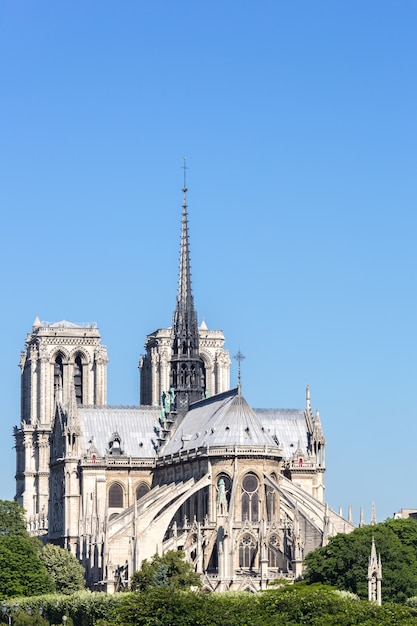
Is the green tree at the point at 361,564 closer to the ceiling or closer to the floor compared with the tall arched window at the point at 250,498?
closer to the floor

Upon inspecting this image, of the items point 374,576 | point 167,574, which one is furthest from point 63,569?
point 374,576

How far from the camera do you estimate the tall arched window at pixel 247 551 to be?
177375 millimetres

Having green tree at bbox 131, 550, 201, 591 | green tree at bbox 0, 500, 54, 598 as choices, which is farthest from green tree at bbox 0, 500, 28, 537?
green tree at bbox 131, 550, 201, 591

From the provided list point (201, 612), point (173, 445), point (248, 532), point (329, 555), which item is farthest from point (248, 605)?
point (173, 445)

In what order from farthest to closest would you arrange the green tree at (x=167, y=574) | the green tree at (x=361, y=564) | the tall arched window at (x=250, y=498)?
the tall arched window at (x=250, y=498), the green tree at (x=167, y=574), the green tree at (x=361, y=564)

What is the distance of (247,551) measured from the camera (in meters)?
178

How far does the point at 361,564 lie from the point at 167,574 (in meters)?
13.8

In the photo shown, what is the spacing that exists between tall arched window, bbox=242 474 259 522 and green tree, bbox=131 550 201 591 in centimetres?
1481

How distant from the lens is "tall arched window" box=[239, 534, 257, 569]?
17738 cm

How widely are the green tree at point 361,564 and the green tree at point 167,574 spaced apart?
8.82 meters

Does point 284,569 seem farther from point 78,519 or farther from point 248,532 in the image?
point 78,519

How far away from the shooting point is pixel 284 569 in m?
176

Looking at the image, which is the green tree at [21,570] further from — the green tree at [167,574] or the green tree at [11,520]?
the green tree at [167,574]

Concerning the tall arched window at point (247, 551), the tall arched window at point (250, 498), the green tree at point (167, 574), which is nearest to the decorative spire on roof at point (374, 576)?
the green tree at point (167, 574)
